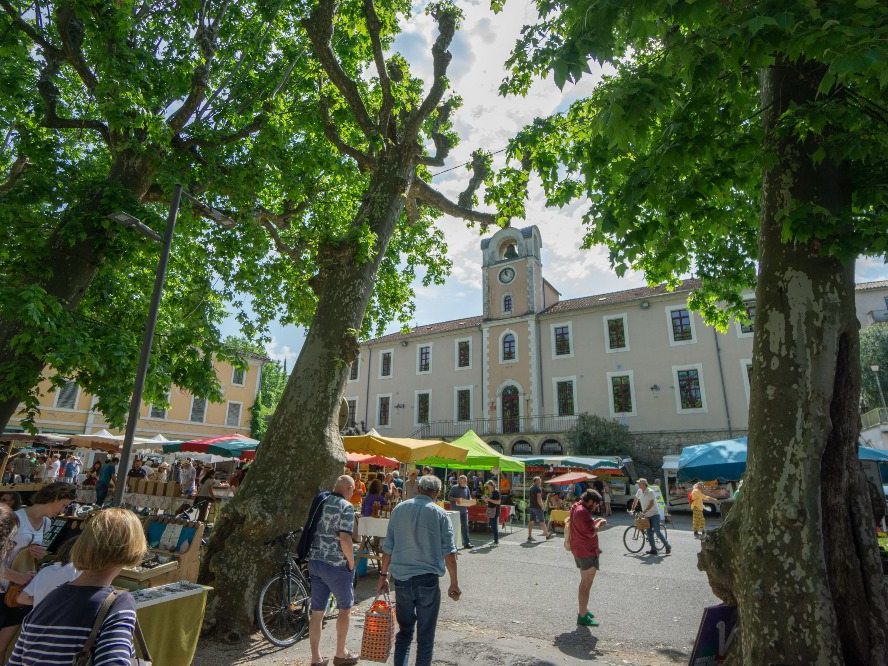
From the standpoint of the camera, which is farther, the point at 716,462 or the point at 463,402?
the point at 463,402

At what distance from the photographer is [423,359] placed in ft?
120

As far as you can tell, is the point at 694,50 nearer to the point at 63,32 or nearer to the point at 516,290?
the point at 63,32

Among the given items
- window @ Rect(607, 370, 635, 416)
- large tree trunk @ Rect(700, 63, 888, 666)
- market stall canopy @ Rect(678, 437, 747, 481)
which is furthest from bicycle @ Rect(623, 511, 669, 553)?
window @ Rect(607, 370, 635, 416)

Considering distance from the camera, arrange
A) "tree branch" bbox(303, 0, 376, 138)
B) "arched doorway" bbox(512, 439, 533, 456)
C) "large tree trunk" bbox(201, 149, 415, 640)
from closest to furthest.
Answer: "large tree trunk" bbox(201, 149, 415, 640) < "tree branch" bbox(303, 0, 376, 138) < "arched doorway" bbox(512, 439, 533, 456)

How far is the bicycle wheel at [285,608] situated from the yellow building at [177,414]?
24080 millimetres

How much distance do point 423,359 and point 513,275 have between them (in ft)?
28.8

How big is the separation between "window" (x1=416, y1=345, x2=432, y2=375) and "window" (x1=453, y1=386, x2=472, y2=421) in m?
A: 3.01

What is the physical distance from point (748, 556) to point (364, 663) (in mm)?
3673

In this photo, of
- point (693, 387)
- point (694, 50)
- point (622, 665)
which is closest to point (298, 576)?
point (622, 665)

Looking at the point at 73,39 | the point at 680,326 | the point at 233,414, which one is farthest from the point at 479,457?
the point at 233,414

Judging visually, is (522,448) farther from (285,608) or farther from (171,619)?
(171,619)

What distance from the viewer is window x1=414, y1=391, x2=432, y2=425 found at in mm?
35084

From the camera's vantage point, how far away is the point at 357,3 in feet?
32.1

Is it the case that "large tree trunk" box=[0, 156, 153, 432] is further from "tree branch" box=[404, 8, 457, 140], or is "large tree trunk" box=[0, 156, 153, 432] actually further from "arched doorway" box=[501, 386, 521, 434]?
"arched doorway" box=[501, 386, 521, 434]
